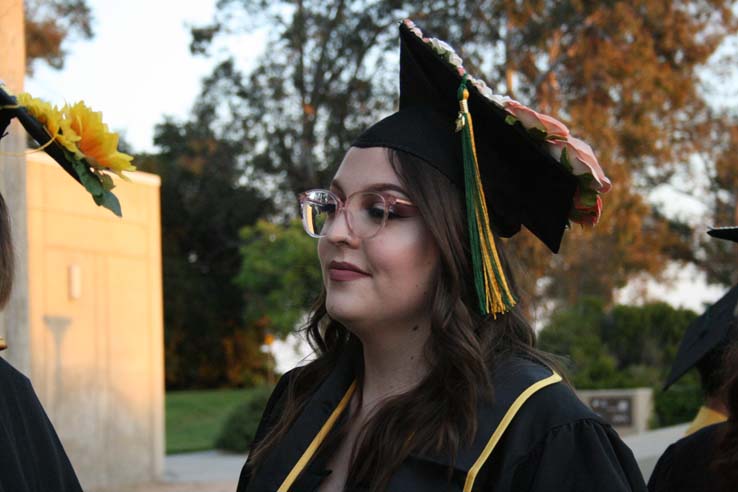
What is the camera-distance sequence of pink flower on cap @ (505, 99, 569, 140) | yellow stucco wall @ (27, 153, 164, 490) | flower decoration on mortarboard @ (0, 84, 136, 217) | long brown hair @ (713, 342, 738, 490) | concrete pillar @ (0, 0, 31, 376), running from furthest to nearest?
yellow stucco wall @ (27, 153, 164, 490)
concrete pillar @ (0, 0, 31, 376)
long brown hair @ (713, 342, 738, 490)
flower decoration on mortarboard @ (0, 84, 136, 217)
pink flower on cap @ (505, 99, 569, 140)

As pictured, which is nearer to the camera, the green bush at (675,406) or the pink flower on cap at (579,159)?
the pink flower on cap at (579,159)

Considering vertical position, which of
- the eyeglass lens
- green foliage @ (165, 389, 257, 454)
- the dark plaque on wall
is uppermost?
the eyeglass lens

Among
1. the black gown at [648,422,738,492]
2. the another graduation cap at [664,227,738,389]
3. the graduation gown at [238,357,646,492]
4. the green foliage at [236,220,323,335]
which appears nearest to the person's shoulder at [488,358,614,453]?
the graduation gown at [238,357,646,492]

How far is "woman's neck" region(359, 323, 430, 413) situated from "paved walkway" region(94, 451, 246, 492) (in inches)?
421

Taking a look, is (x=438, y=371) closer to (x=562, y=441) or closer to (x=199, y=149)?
(x=562, y=441)

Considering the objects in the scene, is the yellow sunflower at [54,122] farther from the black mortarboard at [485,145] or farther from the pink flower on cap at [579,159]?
the pink flower on cap at [579,159]

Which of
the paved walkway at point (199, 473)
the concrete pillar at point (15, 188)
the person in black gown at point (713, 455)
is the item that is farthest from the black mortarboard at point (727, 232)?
the paved walkway at point (199, 473)

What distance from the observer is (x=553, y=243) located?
8.68ft

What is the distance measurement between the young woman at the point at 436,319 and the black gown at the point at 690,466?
34.6 inches

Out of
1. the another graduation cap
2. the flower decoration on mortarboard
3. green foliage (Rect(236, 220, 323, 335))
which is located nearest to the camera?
the flower decoration on mortarboard

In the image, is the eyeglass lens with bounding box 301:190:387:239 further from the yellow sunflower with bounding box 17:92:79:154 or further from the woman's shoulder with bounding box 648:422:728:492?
the woman's shoulder with bounding box 648:422:728:492

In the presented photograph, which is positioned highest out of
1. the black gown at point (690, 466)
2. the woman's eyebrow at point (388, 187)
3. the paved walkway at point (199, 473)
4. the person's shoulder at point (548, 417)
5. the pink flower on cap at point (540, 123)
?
Result: the pink flower on cap at point (540, 123)

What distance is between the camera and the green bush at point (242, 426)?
18.0 metres

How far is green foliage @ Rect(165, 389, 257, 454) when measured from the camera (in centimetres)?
2045
